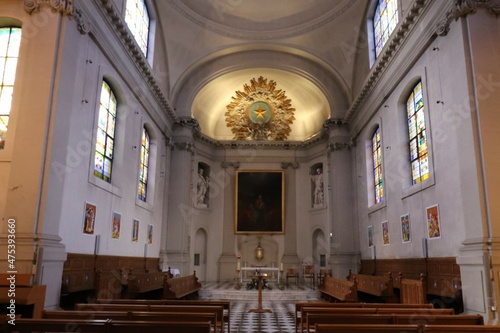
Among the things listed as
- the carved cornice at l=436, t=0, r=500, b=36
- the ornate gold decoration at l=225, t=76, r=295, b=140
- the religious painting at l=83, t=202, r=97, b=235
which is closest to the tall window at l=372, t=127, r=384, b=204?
the carved cornice at l=436, t=0, r=500, b=36

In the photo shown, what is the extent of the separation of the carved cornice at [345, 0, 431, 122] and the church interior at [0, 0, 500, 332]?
3.2 inches

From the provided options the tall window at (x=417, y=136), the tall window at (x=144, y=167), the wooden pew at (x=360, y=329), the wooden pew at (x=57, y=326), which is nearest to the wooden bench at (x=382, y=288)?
the tall window at (x=417, y=136)

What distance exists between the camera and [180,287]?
40.4 ft

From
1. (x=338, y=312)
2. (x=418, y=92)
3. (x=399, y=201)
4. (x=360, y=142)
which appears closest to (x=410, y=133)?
(x=418, y=92)

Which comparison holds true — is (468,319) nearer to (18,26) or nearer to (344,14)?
(18,26)

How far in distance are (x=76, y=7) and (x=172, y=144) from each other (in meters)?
9.59

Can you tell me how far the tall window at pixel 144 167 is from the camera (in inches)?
610

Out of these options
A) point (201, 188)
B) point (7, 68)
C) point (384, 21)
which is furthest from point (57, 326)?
point (201, 188)

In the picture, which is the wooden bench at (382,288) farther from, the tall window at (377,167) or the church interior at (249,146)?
the tall window at (377,167)

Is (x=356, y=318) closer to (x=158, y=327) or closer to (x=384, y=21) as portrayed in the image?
(x=158, y=327)

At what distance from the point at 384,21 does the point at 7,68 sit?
12.0 metres

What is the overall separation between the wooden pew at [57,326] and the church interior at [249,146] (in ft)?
3.15

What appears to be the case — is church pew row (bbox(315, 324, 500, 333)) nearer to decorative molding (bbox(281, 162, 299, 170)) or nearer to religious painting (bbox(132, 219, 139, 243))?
religious painting (bbox(132, 219, 139, 243))

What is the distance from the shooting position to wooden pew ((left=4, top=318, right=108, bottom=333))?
3.89m
